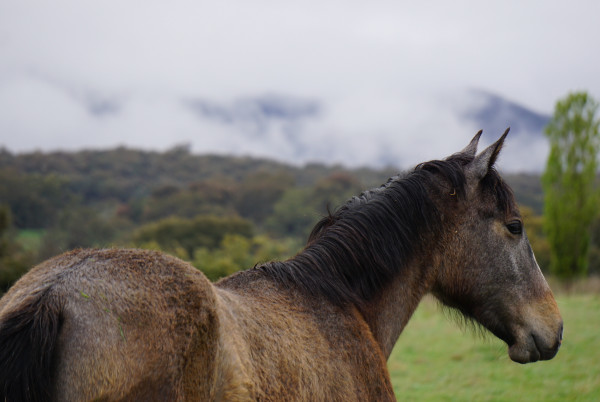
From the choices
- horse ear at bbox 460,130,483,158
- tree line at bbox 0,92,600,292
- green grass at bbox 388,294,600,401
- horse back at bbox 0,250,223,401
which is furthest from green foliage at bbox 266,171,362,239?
horse back at bbox 0,250,223,401

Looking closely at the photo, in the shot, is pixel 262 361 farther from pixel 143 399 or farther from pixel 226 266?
pixel 226 266

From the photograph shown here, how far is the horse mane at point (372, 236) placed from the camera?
3.13 m

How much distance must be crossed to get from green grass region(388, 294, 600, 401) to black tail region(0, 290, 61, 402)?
3.89 meters

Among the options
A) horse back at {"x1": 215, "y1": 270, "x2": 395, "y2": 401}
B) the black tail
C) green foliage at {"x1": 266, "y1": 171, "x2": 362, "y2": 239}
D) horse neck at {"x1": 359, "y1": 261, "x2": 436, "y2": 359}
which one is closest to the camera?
the black tail

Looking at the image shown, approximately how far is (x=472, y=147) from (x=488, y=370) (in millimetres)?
5417

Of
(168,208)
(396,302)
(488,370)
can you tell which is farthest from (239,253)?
(396,302)

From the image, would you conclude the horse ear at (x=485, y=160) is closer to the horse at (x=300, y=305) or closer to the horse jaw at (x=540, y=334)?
the horse at (x=300, y=305)

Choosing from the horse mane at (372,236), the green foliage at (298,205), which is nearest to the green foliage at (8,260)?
the horse mane at (372,236)

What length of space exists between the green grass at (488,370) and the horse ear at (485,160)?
6.28ft

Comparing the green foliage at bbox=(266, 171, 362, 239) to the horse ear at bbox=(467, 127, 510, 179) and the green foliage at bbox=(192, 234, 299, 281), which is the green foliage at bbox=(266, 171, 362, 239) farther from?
the horse ear at bbox=(467, 127, 510, 179)

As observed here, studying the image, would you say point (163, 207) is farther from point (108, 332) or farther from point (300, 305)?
point (108, 332)

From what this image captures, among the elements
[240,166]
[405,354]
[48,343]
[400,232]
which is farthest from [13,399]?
[240,166]

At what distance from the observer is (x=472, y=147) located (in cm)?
381

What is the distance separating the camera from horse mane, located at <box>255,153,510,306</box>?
3127 millimetres
